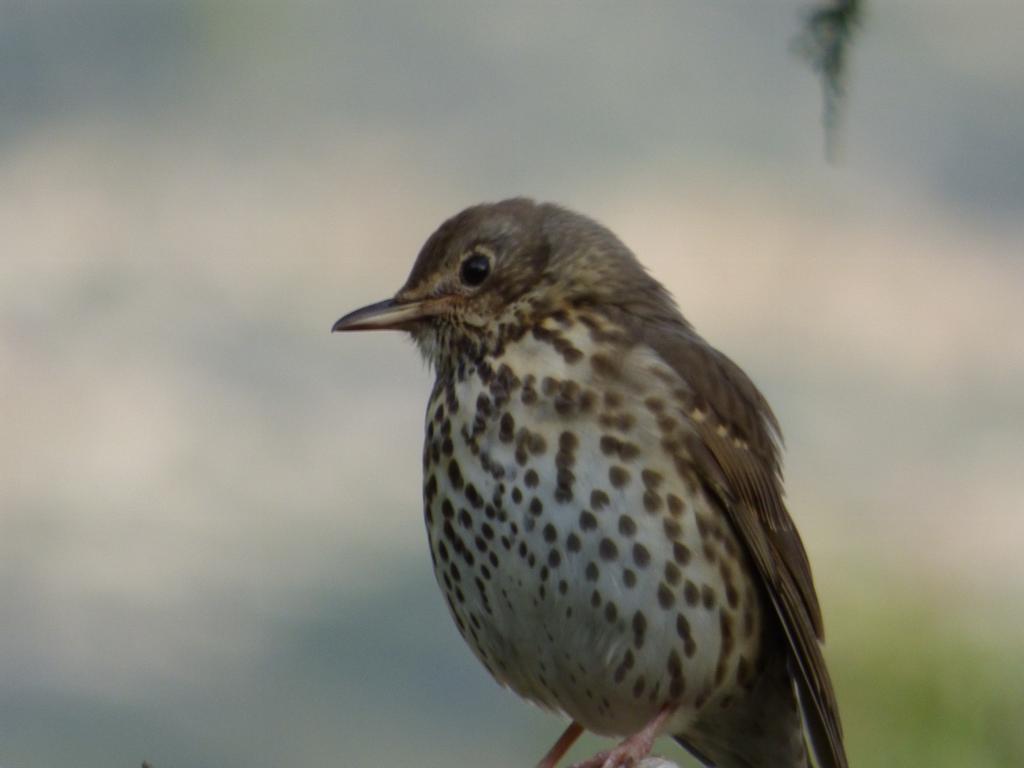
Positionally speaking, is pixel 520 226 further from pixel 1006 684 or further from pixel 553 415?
pixel 1006 684

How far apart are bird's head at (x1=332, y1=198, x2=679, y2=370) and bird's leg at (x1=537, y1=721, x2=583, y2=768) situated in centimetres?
94

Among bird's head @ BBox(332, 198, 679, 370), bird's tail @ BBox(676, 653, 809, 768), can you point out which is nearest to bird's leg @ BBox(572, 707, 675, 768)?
bird's tail @ BBox(676, 653, 809, 768)

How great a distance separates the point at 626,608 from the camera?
409cm

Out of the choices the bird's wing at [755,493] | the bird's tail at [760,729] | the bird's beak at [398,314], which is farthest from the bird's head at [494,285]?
the bird's tail at [760,729]

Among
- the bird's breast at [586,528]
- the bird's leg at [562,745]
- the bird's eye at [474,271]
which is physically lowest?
the bird's leg at [562,745]

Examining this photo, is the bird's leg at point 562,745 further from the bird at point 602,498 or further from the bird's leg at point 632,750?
the bird's leg at point 632,750

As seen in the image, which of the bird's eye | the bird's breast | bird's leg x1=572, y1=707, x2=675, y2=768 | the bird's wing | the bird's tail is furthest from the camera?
the bird's tail

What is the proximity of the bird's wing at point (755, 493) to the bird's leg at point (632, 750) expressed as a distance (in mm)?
340

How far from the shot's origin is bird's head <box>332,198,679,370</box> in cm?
436

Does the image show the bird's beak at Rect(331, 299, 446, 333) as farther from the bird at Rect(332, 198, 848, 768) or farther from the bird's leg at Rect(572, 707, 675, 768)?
the bird's leg at Rect(572, 707, 675, 768)

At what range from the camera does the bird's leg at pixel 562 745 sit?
4.68 meters

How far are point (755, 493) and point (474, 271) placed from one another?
79 centimetres

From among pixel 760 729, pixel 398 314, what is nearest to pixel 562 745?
pixel 760 729

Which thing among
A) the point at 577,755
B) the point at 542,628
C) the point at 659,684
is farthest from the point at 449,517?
the point at 577,755
